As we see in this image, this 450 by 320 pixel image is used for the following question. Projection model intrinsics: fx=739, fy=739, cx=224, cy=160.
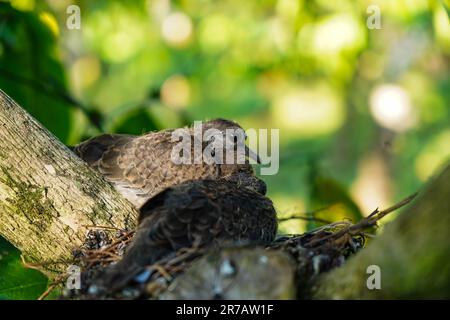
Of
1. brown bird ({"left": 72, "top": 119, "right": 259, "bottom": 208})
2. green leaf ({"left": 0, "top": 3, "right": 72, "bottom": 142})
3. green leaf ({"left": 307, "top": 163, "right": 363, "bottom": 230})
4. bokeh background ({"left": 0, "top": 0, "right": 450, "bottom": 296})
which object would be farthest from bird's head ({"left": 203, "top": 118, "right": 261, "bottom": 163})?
green leaf ({"left": 0, "top": 3, "right": 72, "bottom": 142})

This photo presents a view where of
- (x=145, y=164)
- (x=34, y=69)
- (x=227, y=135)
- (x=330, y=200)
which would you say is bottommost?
(x=145, y=164)

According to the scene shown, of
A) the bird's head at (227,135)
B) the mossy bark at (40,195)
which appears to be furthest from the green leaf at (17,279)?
the bird's head at (227,135)

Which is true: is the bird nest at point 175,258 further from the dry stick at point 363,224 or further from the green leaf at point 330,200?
the green leaf at point 330,200

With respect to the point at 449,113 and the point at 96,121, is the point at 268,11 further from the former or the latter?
the point at 449,113

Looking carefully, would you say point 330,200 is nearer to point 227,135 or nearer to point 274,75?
point 227,135

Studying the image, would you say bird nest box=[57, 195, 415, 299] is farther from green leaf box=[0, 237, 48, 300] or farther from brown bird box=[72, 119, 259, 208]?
brown bird box=[72, 119, 259, 208]

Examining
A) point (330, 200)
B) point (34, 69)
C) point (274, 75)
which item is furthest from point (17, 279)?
point (274, 75)
